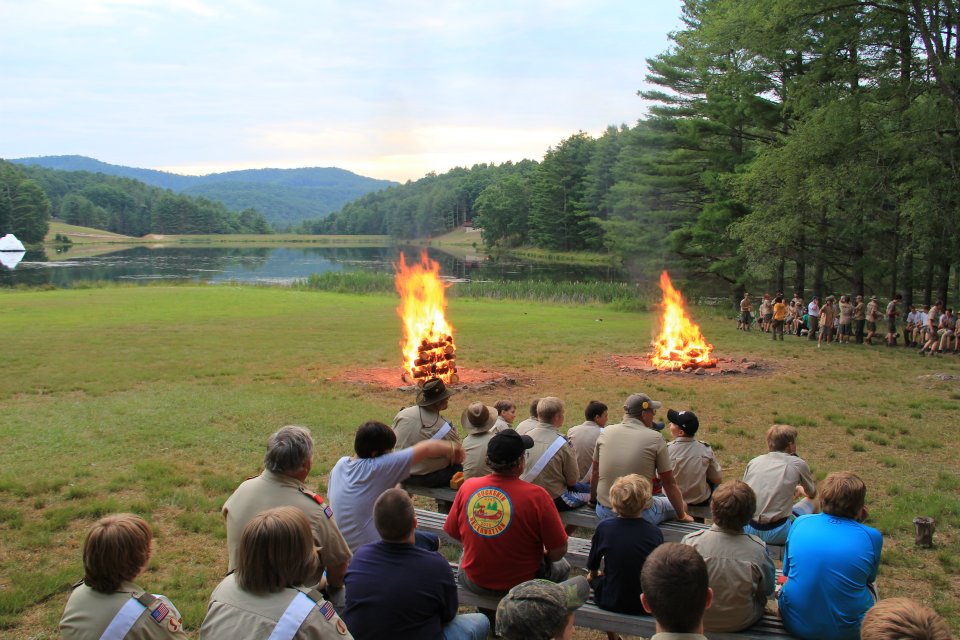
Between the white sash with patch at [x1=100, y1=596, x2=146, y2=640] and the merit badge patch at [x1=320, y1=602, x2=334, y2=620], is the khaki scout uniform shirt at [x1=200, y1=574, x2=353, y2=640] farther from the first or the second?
the white sash with patch at [x1=100, y1=596, x2=146, y2=640]

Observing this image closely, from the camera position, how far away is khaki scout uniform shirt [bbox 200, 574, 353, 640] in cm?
317

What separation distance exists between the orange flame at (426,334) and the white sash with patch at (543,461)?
315 inches

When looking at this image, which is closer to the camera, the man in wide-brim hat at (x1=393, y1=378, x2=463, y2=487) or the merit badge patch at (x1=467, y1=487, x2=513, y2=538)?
the merit badge patch at (x1=467, y1=487, x2=513, y2=538)

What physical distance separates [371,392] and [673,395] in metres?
6.01

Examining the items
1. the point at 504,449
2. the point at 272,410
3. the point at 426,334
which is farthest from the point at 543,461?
the point at 426,334

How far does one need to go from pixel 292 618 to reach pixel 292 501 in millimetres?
1278

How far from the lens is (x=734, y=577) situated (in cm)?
423

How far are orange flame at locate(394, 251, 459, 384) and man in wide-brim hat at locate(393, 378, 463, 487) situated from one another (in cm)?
691

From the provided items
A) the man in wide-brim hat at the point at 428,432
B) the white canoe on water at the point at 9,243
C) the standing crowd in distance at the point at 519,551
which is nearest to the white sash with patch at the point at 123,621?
the standing crowd in distance at the point at 519,551

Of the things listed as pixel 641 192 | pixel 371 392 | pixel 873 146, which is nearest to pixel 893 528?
pixel 371 392

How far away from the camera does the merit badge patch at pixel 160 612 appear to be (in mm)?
3443

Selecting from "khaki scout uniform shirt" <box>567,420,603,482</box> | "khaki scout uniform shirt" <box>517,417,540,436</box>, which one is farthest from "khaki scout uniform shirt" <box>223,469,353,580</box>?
"khaki scout uniform shirt" <box>567,420,603,482</box>

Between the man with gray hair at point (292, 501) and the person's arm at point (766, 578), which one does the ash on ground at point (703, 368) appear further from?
the man with gray hair at point (292, 501)

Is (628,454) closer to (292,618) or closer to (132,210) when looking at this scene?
(292,618)
